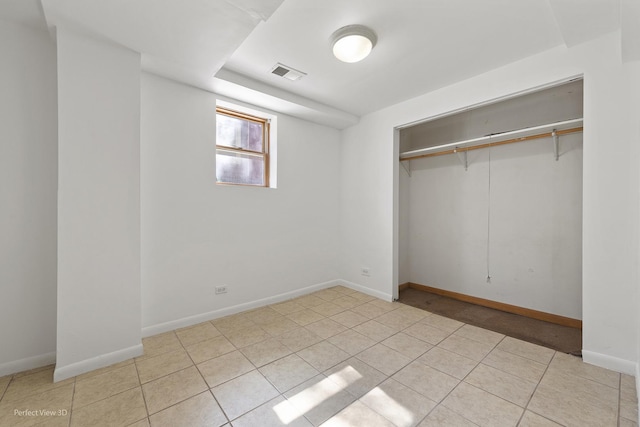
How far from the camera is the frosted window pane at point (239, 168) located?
3.16 m

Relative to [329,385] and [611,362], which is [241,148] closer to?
[329,385]

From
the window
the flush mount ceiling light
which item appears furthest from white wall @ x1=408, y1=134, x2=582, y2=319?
the window

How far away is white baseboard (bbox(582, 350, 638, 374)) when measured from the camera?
1944mm

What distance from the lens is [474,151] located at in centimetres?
365

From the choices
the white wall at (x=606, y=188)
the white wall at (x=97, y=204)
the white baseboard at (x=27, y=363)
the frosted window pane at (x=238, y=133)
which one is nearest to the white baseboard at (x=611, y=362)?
the white wall at (x=606, y=188)

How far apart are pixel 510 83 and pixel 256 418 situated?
3.66 m

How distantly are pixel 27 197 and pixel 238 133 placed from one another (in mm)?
2051

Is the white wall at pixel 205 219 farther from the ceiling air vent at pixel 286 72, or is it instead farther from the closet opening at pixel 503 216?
the closet opening at pixel 503 216

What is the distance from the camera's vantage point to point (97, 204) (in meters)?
2.05

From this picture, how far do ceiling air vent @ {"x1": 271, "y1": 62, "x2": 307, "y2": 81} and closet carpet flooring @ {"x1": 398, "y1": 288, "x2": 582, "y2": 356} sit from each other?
10.7 ft

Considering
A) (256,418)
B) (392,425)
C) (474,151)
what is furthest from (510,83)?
(256,418)

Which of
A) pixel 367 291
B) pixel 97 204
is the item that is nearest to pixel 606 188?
pixel 367 291

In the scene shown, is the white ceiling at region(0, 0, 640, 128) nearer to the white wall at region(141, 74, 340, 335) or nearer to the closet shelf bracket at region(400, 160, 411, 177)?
the white wall at region(141, 74, 340, 335)

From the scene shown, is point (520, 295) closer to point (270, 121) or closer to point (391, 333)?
point (391, 333)
